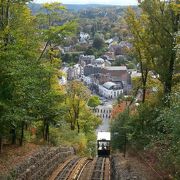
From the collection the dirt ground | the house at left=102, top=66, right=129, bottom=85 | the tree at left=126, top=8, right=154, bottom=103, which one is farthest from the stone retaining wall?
the house at left=102, top=66, right=129, bottom=85

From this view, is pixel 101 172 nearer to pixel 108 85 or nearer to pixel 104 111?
pixel 104 111

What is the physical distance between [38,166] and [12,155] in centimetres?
144

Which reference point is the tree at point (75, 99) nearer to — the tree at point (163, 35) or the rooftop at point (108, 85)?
the tree at point (163, 35)

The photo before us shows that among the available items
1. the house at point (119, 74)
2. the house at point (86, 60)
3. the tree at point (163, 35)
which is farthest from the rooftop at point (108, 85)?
the tree at point (163, 35)

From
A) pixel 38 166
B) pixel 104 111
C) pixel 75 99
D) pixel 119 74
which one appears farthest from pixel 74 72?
pixel 38 166

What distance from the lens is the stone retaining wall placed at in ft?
52.9

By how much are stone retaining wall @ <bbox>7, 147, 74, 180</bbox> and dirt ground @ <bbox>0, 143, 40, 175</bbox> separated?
0.34 meters

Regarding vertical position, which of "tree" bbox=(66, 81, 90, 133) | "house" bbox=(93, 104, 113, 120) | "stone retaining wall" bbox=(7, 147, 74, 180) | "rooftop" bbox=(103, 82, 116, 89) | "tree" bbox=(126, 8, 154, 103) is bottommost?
"house" bbox=(93, 104, 113, 120)

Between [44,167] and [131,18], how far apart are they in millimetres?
13204

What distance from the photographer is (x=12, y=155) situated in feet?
64.5

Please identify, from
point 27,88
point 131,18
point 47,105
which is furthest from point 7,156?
point 131,18

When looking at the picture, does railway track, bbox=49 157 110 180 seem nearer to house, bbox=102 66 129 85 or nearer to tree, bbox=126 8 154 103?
tree, bbox=126 8 154 103

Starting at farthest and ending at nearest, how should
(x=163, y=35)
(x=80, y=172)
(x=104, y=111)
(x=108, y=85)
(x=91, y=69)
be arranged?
(x=91, y=69) → (x=108, y=85) → (x=104, y=111) → (x=80, y=172) → (x=163, y=35)

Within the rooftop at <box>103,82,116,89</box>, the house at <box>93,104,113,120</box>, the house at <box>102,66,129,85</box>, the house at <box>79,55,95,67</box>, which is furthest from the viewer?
the house at <box>79,55,95,67</box>
